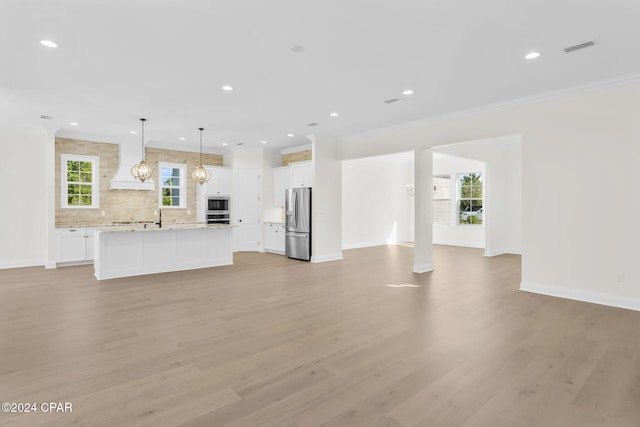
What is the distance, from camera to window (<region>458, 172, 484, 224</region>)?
1114 centimetres

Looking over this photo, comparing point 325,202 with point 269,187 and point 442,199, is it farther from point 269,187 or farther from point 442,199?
point 442,199

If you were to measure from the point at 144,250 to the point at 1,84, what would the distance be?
3411mm

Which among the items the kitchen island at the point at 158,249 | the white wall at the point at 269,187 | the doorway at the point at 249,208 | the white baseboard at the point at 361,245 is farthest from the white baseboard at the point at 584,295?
the doorway at the point at 249,208

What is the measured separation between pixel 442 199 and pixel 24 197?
11.9m

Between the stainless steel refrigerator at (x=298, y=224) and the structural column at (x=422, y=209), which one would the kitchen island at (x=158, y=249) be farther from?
the structural column at (x=422, y=209)

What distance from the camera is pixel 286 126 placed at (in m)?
7.42

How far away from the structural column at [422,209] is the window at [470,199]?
4781 millimetres

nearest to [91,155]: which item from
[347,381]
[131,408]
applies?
[131,408]

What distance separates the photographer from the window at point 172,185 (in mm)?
9641

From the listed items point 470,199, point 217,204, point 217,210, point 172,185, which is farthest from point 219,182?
point 470,199

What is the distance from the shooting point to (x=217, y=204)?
10.3 meters

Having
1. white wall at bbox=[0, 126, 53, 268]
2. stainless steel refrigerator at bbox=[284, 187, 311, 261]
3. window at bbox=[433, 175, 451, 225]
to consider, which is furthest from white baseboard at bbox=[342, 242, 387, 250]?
white wall at bbox=[0, 126, 53, 268]

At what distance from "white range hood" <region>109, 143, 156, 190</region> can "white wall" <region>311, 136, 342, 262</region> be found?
4.58m

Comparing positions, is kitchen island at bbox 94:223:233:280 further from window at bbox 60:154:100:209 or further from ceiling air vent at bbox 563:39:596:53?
ceiling air vent at bbox 563:39:596:53
